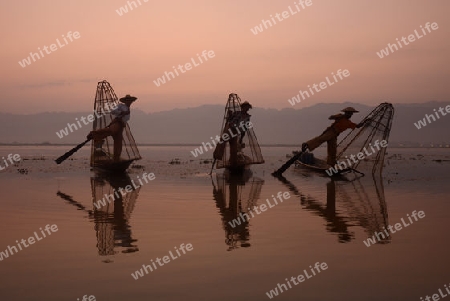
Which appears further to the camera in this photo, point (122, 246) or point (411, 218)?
point (411, 218)

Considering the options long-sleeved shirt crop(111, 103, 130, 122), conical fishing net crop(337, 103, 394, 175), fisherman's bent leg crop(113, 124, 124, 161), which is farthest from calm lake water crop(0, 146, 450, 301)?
long-sleeved shirt crop(111, 103, 130, 122)

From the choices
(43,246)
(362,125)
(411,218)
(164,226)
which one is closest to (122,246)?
(43,246)

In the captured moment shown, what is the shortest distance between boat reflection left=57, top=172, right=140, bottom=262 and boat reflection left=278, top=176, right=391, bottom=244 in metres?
4.58

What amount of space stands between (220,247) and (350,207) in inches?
295

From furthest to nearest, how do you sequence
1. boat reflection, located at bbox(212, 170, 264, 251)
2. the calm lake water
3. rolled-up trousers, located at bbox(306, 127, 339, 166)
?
rolled-up trousers, located at bbox(306, 127, 339, 166) → boat reflection, located at bbox(212, 170, 264, 251) → the calm lake water

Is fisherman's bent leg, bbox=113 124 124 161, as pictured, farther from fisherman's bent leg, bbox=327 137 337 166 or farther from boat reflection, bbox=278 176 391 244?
fisherman's bent leg, bbox=327 137 337 166

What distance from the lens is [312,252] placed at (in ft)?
29.9

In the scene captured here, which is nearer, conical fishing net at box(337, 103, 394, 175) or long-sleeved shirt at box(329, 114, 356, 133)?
conical fishing net at box(337, 103, 394, 175)

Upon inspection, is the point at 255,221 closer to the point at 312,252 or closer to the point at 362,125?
the point at 312,252

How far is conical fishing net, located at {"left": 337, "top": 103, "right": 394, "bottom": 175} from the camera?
1053 inches

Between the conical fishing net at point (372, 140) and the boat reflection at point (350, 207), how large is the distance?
11.1ft

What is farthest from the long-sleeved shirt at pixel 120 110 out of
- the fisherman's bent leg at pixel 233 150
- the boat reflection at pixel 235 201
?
the boat reflection at pixel 235 201

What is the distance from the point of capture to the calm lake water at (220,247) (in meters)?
6.97

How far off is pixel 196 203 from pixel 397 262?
900cm
